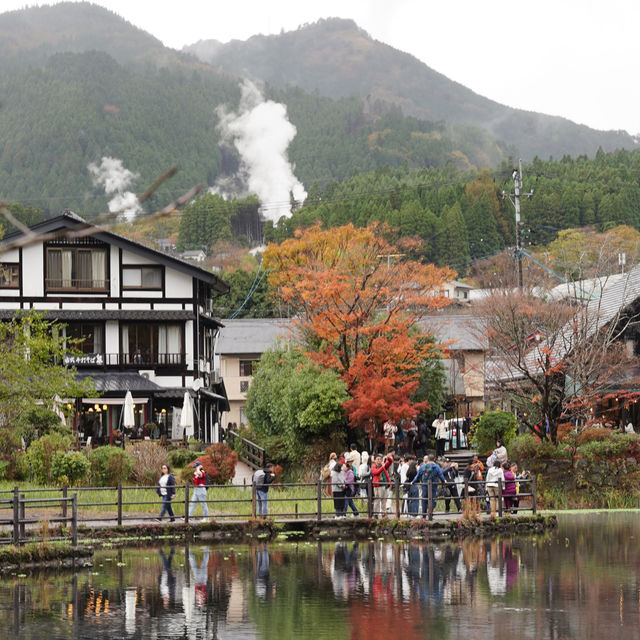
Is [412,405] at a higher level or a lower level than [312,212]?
lower

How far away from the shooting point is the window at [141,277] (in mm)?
50375

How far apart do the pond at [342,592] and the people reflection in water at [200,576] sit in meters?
0.03

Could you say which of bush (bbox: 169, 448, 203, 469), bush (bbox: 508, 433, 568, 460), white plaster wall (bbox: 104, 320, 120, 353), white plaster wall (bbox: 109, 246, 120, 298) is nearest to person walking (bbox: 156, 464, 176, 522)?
bush (bbox: 169, 448, 203, 469)

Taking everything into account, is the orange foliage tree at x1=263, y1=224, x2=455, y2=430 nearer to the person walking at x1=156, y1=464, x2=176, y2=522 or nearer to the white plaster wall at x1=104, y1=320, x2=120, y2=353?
the white plaster wall at x1=104, y1=320, x2=120, y2=353

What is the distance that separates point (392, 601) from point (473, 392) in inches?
2042

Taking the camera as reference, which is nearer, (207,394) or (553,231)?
(207,394)

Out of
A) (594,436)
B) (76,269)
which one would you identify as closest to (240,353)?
(76,269)

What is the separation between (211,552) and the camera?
23656mm

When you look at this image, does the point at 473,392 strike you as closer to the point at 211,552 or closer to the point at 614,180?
the point at 211,552

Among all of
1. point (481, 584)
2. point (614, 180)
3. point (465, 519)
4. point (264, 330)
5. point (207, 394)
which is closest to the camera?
point (481, 584)

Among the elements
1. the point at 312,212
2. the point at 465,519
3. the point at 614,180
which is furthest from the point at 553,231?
the point at 465,519

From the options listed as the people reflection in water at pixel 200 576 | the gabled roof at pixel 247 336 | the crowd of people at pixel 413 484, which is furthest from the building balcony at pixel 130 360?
the people reflection in water at pixel 200 576

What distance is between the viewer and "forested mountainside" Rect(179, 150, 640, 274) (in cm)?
11425

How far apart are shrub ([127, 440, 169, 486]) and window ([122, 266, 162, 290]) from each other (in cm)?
1643
